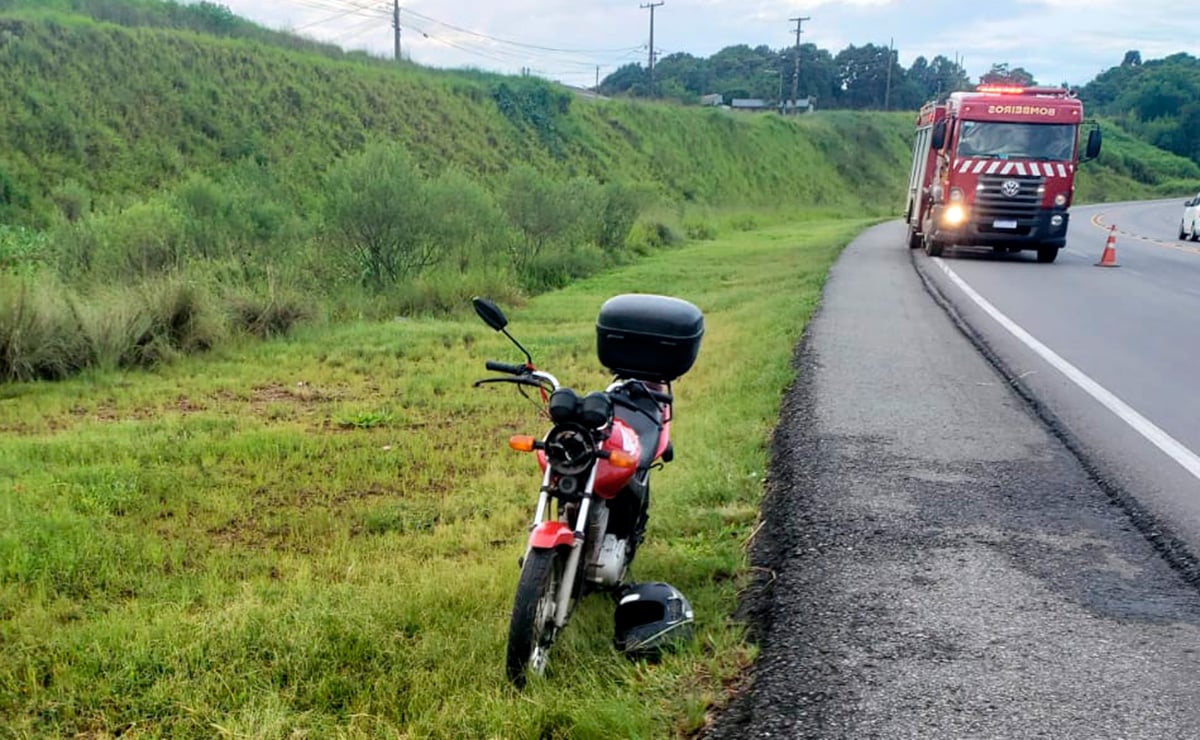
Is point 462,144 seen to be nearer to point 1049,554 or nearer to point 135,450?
point 135,450

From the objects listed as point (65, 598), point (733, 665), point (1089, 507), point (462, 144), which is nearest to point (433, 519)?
point (65, 598)

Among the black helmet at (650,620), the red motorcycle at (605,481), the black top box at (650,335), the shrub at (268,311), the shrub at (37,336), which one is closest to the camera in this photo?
the red motorcycle at (605,481)

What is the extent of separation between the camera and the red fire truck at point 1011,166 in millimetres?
16766

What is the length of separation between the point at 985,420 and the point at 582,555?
12.3 feet

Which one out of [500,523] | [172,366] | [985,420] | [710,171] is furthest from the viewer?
[710,171]

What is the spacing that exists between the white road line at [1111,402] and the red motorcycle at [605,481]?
10.5 ft

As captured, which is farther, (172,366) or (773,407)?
(172,366)

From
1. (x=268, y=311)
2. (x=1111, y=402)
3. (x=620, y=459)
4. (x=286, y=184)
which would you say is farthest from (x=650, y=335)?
(x=286, y=184)

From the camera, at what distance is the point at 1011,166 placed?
16.8 metres

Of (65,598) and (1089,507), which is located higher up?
(1089,507)

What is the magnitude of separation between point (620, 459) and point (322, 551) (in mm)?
2657

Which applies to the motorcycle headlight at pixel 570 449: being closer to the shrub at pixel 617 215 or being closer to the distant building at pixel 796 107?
the shrub at pixel 617 215

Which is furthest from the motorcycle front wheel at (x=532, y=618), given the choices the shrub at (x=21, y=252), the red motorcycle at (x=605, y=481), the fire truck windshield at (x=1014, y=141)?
the fire truck windshield at (x=1014, y=141)

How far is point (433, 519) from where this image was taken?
5863 millimetres
